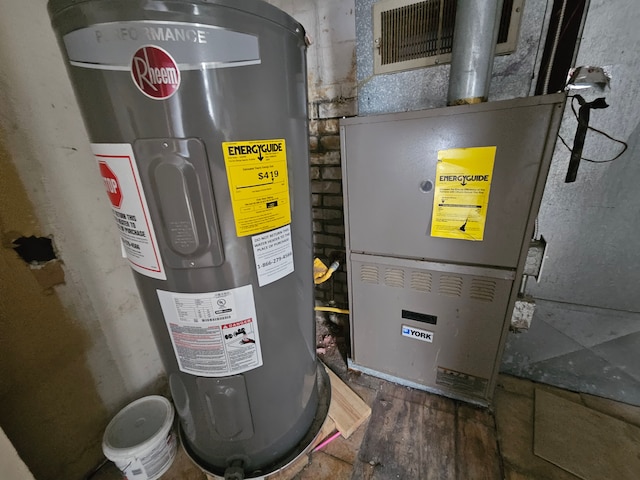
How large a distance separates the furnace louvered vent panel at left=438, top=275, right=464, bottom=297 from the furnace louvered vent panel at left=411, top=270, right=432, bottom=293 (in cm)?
5

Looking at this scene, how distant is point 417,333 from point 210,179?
1102mm

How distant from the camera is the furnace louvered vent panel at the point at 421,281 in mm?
1120

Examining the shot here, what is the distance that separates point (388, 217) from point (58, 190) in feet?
4.01

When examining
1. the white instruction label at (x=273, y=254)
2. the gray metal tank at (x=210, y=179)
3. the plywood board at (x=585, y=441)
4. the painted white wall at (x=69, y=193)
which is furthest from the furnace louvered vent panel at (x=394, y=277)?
the painted white wall at (x=69, y=193)

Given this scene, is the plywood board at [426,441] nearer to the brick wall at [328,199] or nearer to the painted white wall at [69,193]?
the brick wall at [328,199]

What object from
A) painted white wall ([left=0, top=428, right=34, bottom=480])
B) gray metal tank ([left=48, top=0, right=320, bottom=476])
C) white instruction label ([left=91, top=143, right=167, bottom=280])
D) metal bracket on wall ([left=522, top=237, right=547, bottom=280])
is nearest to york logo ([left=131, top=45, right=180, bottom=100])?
gray metal tank ([left=48, top=0, right=320, bottom=476])

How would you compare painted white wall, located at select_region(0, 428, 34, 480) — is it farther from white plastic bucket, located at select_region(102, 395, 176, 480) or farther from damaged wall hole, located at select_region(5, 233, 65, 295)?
damaged wall hole, located at select_region(5, 233, 65, 295)

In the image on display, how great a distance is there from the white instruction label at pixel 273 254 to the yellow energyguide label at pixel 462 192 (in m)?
0.60

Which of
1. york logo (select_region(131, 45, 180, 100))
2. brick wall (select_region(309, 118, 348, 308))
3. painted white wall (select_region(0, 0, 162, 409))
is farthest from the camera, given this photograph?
brick wall (select_region(309, 118, 348, 308))

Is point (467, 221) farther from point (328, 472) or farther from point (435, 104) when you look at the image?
point (328, 472)

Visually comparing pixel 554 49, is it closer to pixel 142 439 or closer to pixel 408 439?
pixel 408 439

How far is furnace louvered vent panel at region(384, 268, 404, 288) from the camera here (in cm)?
117

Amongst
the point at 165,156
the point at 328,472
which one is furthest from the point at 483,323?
the point at 165,156

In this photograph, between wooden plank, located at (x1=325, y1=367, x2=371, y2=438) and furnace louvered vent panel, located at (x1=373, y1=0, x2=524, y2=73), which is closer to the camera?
furnace louvered vent panel, located at (x1=373, y1=0, x2=524, y2=73)
